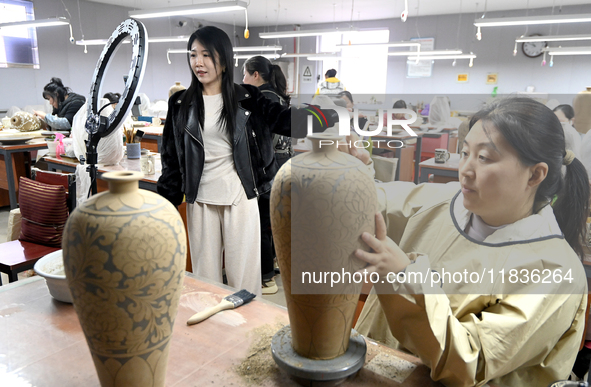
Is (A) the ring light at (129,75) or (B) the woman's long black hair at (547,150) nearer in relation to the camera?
(B) the woman's long black hair at (547,150)

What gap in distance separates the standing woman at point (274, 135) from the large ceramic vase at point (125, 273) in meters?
1.83

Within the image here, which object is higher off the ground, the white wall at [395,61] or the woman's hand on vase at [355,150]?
the white wall at [395,61]

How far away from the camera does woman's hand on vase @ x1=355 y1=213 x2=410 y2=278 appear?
84 centimetres

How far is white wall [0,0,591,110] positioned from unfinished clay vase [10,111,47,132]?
13.4ft

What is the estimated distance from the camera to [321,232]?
827 mm

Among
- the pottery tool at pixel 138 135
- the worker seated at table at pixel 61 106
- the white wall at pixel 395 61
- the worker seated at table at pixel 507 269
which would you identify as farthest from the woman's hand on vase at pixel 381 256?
the white wall at pixel 395 61

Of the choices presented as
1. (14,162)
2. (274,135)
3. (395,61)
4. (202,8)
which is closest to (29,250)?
(274,135)

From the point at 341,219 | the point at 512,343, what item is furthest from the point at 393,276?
the point at 512,343

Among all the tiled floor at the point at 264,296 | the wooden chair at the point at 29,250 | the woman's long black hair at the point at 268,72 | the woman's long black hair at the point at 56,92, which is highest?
the woman's long black hair at the point at 268,72

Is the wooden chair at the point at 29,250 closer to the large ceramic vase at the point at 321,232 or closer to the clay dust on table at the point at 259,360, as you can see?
the clay dust on table at the point at 259,360

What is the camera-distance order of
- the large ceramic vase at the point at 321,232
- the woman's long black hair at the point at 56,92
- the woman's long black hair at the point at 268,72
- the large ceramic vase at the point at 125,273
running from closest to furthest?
the large ceramic vase at the point at 125,273
the large ceramic vase at the point at 321,232
the woman's long black hair at the point at 268,72
the woman's long black hair at the point at 56,92

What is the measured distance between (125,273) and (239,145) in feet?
3.95

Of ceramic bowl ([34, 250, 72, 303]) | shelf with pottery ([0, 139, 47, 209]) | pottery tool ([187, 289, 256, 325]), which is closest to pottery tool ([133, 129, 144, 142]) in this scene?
shelf with pottery ([0, 139, 47, 209])

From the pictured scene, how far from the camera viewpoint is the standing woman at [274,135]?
2.68 m
